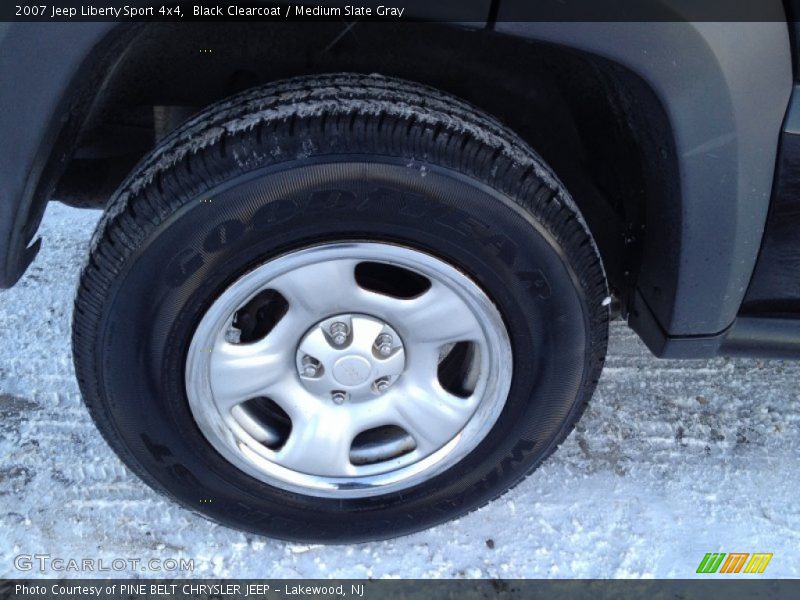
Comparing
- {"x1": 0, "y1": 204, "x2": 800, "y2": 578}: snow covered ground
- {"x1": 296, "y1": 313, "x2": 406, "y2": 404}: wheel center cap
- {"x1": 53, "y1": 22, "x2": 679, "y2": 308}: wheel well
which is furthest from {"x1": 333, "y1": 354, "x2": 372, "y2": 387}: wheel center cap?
{"x1": 53, "y1": 22, "x2": 679, "y2": 308}: wheel well

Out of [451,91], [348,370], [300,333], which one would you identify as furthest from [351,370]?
[451,91]

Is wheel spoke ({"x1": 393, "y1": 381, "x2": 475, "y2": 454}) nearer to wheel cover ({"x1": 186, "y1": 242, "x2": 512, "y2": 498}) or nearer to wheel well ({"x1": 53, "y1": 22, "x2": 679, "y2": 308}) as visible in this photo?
wheel cover ({"x1": 186, "y1": 242, "x2": 512, "y2": 498})

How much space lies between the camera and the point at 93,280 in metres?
1.48

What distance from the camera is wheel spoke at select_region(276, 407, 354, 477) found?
1688 mm

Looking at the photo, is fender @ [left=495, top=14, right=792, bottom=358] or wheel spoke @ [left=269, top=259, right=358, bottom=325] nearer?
fender @ [left=495, top=14, right=792, bottom=358]

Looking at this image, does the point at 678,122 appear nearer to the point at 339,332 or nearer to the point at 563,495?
the point at 339,332

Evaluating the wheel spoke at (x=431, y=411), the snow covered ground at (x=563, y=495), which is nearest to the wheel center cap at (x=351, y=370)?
the wheel spoke at (x=431, y=411)

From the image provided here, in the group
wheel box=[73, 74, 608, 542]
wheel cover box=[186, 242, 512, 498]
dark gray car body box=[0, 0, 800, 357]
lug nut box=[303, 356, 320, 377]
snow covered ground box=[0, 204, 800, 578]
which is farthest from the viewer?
snow covered ground box=[0, 204, 800, 578]

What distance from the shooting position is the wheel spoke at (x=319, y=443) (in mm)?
1688

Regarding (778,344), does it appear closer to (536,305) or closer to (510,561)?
(536,305)

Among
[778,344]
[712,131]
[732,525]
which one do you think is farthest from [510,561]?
[712,131]

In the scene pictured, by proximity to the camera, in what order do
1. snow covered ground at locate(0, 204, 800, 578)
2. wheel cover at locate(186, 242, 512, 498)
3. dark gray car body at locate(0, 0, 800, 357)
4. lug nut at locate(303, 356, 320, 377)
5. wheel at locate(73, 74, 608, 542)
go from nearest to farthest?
dark gray car body at locate(0, 0, 800, 357) → wheel at locate(73, 74, 608, 542) → wheel cover at locate(186, 242, 512, 498) → lug nut at locate(303, 356, 320, 377) → snow covered ground at locate(0, 204, 800, 578)

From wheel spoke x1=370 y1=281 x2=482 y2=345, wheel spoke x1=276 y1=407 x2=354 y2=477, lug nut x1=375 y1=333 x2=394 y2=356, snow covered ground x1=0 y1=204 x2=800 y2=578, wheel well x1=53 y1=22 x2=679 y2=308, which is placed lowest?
snow covered ground x1=0 y1=204 x2=800 y2=578

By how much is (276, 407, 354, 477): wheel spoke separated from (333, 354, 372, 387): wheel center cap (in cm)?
9
